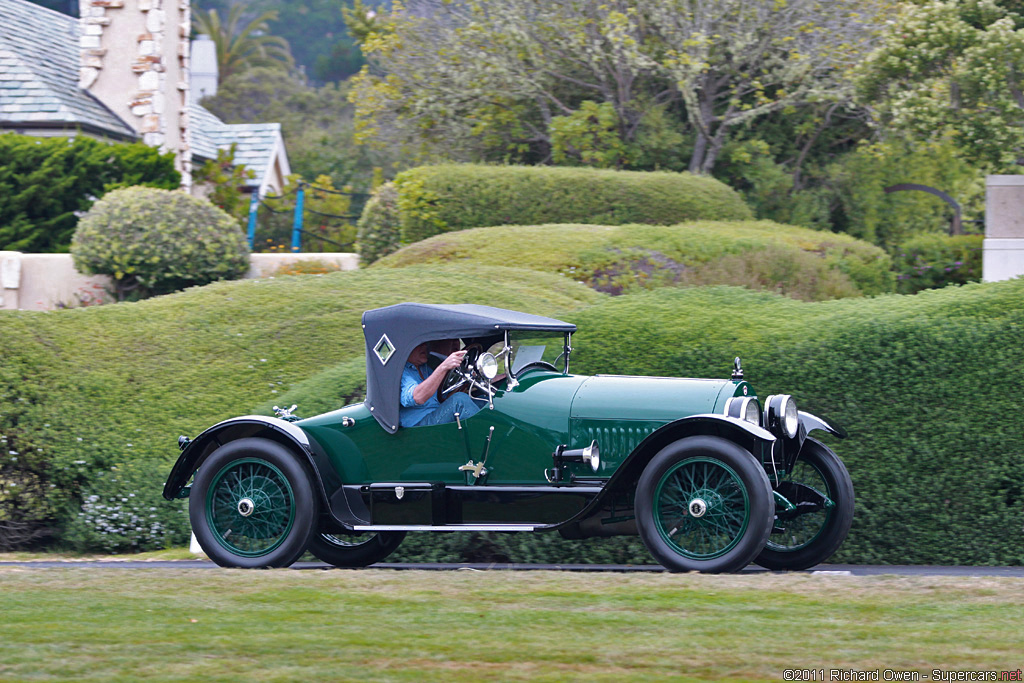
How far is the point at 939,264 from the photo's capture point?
579 inches

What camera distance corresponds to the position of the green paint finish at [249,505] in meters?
7.08

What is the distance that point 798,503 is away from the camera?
22.3ft

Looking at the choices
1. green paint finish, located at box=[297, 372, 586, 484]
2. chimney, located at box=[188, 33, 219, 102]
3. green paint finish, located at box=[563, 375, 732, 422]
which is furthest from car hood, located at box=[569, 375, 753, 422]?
chimney, located at box=[188, 33, 219, 102]

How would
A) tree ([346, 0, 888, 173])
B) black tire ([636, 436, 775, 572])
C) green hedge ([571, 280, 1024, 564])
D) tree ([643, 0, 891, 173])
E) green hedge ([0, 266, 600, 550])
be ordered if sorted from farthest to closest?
tree ([346, 0, 888, 173]), tree ([643, 0, 891, 173]), green hedge ([0, 266, 600, 550]), green hedge ([571, 280, 1024, 564]), black tire ([636, 436, 775, 572])

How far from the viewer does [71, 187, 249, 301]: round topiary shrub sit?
14.3m

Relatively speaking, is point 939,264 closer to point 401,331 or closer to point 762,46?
point 762,46

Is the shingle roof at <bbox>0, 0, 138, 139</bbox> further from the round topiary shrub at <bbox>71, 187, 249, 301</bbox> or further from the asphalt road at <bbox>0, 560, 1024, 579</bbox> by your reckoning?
the asphalt road at <bbox>0, 560, 1024, 579</bbox>

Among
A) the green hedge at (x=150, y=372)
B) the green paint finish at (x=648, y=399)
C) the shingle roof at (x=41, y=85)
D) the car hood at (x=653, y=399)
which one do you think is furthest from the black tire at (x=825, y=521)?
the shingle roof at (x=41, y=85)

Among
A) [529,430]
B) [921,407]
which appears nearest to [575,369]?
[529,430]

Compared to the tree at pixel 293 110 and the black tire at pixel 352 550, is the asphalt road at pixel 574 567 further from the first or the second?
the tree at pixel 293 110

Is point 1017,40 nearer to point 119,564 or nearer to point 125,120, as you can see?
point 119,564

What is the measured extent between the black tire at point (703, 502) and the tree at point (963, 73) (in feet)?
31.4

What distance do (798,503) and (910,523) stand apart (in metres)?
1.40

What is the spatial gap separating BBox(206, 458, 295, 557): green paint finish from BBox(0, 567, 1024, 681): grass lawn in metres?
0.71
